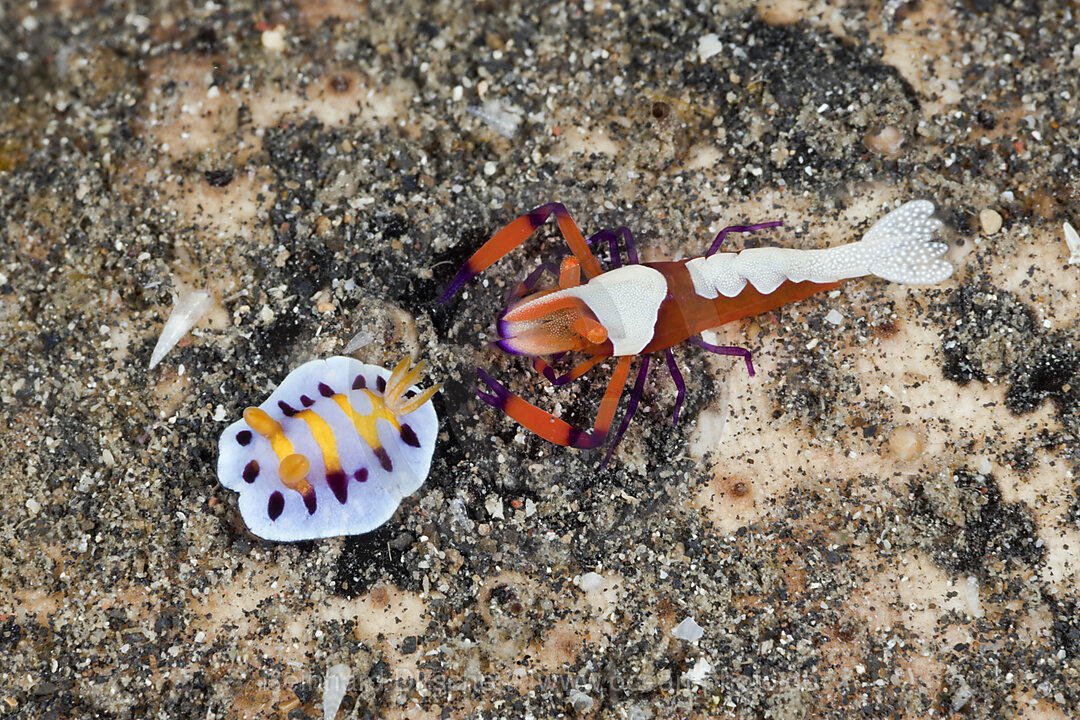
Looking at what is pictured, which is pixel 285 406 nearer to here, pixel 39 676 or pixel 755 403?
pixel 39 676

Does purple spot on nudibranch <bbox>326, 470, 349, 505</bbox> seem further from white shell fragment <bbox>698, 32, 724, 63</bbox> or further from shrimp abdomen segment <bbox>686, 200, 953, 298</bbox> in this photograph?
white shell fragment <bbox>698, 32, 724, 63</bbox>

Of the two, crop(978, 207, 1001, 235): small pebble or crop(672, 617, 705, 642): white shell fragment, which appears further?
crop(978, 207, 1001, 235): small pebble

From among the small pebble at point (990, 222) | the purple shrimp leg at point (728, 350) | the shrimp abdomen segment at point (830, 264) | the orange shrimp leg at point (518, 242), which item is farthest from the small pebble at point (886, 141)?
the orange shrimp leg at point (518, 242)

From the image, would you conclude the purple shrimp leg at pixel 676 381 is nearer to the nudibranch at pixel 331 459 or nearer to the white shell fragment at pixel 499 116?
the nudibranch at pixel 331 459

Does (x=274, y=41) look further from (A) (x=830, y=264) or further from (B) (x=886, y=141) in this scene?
(B) (x=886, y=141)

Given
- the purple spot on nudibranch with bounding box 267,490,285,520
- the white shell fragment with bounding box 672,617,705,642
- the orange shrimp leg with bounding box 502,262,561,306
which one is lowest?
the white shell fragment with bounding box 672,617,705,642

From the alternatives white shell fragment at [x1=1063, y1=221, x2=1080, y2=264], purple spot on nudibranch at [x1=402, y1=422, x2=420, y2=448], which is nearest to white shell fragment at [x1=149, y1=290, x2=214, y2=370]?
purple spot on nudibranch at [x1=402, y1=422, x2=420, y2=448]

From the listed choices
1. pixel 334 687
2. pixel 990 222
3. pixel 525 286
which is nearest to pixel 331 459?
pixel 334 687
